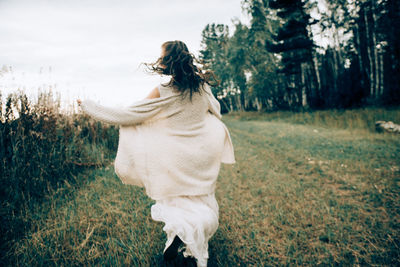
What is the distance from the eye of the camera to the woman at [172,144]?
6.18ft

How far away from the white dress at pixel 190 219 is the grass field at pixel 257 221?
1.53ft

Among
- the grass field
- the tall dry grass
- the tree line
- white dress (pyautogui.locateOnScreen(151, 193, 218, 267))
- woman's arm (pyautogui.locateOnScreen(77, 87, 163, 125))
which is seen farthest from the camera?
the tree line

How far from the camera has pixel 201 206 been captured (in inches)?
77.5

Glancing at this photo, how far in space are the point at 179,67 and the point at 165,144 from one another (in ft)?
2.47

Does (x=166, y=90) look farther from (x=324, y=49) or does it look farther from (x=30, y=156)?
(x=324, y=49)

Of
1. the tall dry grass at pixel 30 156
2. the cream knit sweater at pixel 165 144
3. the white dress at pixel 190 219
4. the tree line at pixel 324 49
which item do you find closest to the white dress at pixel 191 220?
the white dress at pixel 190 219

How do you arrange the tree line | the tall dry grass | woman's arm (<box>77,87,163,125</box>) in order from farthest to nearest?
the tree line, the tall dry grass, woman's arm (<box>77,87,163,125</box>)

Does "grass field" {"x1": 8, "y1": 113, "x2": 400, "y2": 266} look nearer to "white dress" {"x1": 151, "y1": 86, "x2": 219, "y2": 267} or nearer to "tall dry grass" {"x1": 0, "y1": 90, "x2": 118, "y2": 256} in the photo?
"tall dry grass" {"x1": 0, "y1": 90, "x2": 118, "y2": 256}

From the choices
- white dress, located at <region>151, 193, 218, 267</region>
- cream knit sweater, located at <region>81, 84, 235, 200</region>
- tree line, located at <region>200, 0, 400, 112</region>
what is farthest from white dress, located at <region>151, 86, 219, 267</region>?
tree line, located at <region>200, 0, 400, 112</region>

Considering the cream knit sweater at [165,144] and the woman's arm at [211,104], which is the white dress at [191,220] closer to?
the cream knit sweater at [165,144]

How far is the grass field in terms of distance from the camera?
Result: 2098 millimetres

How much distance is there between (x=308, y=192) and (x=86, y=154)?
479 centimetres

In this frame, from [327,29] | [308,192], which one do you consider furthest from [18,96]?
[327,29]

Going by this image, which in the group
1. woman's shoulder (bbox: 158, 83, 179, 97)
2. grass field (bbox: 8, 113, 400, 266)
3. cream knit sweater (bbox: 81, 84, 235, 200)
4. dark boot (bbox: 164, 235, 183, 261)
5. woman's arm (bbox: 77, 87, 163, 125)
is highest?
woman's shoulder (bbox: 158, 83, 179, 97)
